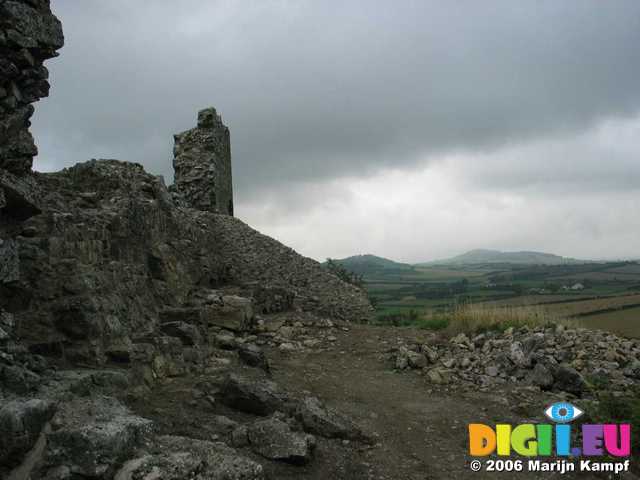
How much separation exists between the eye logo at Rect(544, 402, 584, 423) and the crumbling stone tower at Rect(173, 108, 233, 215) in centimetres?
1346

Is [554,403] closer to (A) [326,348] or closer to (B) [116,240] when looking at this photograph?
(A) [326,348]

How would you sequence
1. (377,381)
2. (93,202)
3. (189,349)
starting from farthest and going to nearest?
1. (93,202)
2. (377,381)
3. (189,349)

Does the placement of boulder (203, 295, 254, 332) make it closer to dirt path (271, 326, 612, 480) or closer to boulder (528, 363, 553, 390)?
dirt path (271, 326, 612, 480)

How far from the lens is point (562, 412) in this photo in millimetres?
6492

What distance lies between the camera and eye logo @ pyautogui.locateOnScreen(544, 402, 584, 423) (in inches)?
247

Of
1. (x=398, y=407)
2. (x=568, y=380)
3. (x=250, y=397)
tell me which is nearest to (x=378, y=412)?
(x=398, y=407)

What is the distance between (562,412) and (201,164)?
14.6 m

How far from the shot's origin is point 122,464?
3.41 meters

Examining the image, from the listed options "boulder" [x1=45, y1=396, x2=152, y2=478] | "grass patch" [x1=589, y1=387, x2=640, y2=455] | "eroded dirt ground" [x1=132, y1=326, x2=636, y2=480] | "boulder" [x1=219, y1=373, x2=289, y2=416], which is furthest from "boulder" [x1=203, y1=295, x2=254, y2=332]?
"grass patch" [x1=589, y1=387, x2=640, y2=455]

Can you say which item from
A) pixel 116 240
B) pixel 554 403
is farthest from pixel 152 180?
pixel 554 403

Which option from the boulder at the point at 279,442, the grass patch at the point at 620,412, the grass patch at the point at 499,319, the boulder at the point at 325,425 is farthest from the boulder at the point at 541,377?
the boulder at the point at 279,442

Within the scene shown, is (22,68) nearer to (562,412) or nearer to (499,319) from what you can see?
(562,412)

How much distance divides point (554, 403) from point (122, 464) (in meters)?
6.09

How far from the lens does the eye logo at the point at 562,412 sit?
6278mm
